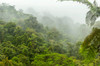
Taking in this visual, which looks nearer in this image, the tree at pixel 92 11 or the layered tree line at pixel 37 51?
the tree at pixel 92 11

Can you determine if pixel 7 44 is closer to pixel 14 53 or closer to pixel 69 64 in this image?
pixel 14 53

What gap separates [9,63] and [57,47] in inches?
514

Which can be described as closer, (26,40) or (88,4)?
(88,4)

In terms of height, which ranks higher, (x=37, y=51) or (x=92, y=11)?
(x=92, y=11)

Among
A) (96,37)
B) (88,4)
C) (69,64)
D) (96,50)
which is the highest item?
(88,4)

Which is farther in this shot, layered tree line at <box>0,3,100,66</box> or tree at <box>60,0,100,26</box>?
layered tree line at <box>0,3,100,66</box>

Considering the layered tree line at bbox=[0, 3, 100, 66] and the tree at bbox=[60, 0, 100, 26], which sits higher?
the tree at bbox=[60, 0, 100, 26]

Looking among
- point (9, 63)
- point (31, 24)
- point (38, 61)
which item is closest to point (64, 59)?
point (38, 61)

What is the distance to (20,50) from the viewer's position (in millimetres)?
19172

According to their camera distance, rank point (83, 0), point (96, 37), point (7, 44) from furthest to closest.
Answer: point (7, 44) < point (83, 0) < point (96, 37)

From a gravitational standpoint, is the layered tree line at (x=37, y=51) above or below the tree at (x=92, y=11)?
below

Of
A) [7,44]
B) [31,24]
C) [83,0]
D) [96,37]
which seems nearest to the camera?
[96,37]

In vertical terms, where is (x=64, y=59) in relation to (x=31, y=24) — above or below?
below

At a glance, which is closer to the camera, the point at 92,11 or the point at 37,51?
the point at 92,11
